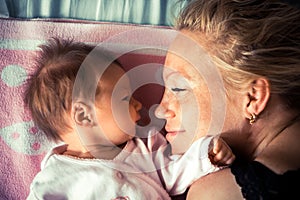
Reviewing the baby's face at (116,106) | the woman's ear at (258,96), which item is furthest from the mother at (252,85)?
the baby's face at (116,106)

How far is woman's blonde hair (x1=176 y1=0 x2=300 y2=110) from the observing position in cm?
92

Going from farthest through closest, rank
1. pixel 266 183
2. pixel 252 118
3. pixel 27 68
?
pixel 27 68 → pixel 252 118 → pixel 266 183

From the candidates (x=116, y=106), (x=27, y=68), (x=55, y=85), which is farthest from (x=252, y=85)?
(x=27, y=68)

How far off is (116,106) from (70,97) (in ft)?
0.32

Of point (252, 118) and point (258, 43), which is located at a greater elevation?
point (258, 43)

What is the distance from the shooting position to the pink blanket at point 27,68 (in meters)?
1.14

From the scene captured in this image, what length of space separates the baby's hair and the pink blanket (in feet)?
0.29

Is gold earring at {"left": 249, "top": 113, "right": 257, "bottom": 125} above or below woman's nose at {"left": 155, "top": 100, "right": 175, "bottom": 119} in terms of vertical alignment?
above

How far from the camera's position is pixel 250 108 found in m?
0.95

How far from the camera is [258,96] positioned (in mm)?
939

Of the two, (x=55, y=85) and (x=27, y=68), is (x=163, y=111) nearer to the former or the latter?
(x=55, y=85)

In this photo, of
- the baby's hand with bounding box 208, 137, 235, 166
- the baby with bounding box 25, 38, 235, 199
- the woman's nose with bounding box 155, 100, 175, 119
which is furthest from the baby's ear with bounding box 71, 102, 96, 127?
the baby's hand with bounding box 208, 137, 235, 166

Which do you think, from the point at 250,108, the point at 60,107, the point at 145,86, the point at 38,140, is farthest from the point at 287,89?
the point at 38,140

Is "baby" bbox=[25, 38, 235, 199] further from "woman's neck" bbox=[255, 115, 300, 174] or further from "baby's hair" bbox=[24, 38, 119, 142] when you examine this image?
"woman's neck" bbox=[255, 115, 300, 174]
